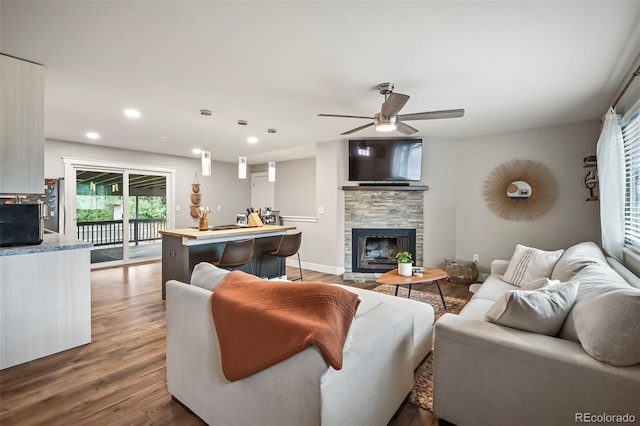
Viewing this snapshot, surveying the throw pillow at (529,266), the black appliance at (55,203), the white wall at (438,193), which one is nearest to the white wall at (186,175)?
the black appliance at (55,203)

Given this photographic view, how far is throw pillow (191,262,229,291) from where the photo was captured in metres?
1.68

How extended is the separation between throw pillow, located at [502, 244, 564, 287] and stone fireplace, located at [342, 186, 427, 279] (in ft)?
5.50

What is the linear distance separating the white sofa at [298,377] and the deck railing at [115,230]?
4.23 metres

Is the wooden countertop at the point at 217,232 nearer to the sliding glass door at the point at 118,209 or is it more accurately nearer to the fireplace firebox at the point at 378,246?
the fireplace firebox at the point at 378,246

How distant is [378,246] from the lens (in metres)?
5.03

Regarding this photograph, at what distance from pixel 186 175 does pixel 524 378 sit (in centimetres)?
685

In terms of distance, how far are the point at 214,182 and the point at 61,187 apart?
2843 millimetres

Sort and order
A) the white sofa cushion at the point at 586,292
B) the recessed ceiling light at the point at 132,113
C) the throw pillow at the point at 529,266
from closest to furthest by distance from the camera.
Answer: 1. the white sofa cushion at the point at 586,292
2. the throw pillow at the point at 529,266
3. the recessed ceiling light at the point at 132,113

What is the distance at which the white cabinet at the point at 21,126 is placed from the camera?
2.19 metres

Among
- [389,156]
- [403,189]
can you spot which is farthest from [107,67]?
[403,189]

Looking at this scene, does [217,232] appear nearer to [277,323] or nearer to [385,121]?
[385,121]

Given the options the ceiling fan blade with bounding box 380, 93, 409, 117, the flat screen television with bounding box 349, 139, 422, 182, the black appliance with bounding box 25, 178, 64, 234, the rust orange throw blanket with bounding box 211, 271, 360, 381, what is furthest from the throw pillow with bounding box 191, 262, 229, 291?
the black appliance with bounding box 25, 178, 64, 234

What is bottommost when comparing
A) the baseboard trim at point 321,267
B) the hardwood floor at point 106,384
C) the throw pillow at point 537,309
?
the hardwood floor at point 106,384

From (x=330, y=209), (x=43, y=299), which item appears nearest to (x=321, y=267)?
(x=330, y=209)
